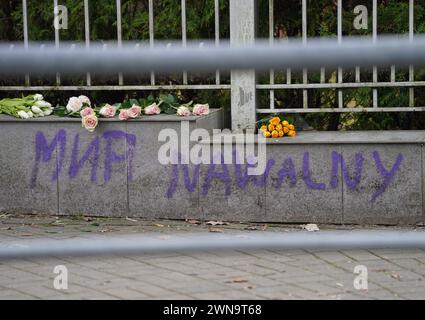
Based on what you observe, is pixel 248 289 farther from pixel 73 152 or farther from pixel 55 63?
pixel 55 63

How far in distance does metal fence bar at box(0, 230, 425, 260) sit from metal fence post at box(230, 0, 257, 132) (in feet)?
18.2

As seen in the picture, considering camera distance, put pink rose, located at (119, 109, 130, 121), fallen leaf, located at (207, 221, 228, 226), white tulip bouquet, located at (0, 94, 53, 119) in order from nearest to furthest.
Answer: fallen leaf, located at (207, 221, 228, 226) → pink rose, located at (119, 109, 130, 121) → white tulip bouquet, located at (0, 94, 53, 119)

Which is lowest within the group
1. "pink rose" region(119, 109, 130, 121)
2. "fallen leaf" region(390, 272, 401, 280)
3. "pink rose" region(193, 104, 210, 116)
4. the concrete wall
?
"fallen leaf" region(390, 272, 401, 280)

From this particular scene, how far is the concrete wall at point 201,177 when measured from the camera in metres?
6.12

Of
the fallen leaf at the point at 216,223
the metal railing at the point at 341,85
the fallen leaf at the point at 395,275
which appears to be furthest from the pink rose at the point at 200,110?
the fallen leaf at the point at 395,275

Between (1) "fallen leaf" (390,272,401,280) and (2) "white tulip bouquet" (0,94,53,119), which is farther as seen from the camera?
(2) "white tulip bouquet" (0,94,53,119)

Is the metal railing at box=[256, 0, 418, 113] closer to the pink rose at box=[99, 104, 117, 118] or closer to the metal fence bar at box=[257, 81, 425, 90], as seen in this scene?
the metal fence bar at box=[257, 81, 425, 90]

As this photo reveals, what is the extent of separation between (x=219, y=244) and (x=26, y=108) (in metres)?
5.98

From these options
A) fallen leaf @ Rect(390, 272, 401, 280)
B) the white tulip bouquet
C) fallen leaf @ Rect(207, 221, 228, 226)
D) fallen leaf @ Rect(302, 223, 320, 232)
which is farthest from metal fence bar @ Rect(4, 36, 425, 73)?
the white tulip bouquet

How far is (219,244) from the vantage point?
1018 millimetres

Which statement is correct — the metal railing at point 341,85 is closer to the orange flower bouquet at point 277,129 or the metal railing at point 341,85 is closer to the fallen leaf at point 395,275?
the orange flower bouquet at point 277,129

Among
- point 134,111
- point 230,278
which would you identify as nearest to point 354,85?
point 134,111

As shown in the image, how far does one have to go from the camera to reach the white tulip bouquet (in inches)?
264

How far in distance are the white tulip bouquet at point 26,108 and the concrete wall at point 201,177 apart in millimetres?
124
